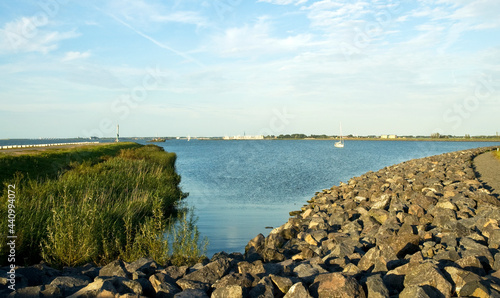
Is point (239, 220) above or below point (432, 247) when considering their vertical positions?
below

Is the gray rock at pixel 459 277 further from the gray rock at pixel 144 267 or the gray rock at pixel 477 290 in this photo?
the gray rock at pixel 144 267

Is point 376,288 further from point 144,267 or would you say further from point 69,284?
point 69,284

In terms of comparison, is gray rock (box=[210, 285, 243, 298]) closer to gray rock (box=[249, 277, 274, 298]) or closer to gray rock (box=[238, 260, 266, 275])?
gray rock (box=[249, 277, 274, 298])

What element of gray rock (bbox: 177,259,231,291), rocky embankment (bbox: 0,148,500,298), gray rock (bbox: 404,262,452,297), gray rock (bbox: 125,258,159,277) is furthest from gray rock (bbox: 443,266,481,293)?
gray rock (bbox: 125,258,159,277)

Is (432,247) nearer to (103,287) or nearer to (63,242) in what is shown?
(103,287)

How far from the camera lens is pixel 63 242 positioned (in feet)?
25.3

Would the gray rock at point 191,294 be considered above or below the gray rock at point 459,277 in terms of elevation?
below

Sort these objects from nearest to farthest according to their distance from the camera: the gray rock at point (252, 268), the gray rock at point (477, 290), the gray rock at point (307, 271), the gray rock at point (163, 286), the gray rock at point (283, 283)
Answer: the gray rock at point (477, 290), the gray rock at point (283, 283), the gray rock at point (163, 286), the gray rock at point (307, 271), the gray rock at point (252, 268)

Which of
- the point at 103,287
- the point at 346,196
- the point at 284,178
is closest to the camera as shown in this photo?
the point at 103,287

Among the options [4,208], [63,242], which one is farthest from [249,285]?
[4,208]

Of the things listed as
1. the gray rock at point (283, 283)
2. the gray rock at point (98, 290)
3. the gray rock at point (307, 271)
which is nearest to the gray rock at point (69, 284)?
the gray rock at point (98, 290)

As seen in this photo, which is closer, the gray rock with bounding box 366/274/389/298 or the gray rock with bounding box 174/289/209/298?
the gray rock with bounding box 366/274/389/298

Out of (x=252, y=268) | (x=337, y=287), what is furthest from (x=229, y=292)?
(x=337, y=287)

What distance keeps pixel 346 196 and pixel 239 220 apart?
4.78 m
